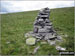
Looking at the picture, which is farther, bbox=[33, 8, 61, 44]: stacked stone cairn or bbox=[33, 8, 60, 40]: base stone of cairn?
bbox=[33, 8, 60, 40]: base stone of cairn

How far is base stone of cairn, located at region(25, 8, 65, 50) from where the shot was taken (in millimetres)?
19500

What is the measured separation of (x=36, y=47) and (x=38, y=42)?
1809 millimetres

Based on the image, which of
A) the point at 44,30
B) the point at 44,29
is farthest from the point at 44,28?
the point at 44,30

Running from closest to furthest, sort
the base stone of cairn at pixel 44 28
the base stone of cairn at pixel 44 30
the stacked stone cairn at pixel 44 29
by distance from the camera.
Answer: the base stone of cairn at pixel 44 30 < the stacked stone cairn at pixel 44 29 < the base stone of cairn at pixel 44 28

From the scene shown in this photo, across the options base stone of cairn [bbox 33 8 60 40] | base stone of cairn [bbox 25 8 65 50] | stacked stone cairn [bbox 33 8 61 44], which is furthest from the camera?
base stone of cairn [bbox 33 8 60 40]

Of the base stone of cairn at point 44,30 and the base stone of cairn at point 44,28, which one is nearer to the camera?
the base stone of cairn at point 44,30

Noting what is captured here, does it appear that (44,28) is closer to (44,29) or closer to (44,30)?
(44,29)

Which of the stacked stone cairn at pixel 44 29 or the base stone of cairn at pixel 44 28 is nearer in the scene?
the stacked stone cairn at pixel 44 29

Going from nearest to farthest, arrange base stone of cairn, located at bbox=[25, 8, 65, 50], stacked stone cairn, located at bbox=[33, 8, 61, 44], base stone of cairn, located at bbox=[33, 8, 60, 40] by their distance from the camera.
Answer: base stone of cairn, located at bbox=[25, 8, 65, 50] < stacked stone cairn, located at bbox=[33, 8, 61, 44] < base stone of cairn, located at bbox=[33, 8, 60, 40]

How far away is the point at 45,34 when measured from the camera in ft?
67.3

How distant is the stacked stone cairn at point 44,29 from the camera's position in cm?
1986

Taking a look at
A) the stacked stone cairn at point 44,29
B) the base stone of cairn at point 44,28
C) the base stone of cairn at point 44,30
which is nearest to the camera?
the base stone of cairn at point 44,30

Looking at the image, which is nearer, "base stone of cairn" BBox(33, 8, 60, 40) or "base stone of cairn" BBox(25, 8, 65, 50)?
"base stone of cairn" BBox(25, 8, 65, 50)

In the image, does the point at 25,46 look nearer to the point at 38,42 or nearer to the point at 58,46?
the point at 38,42
